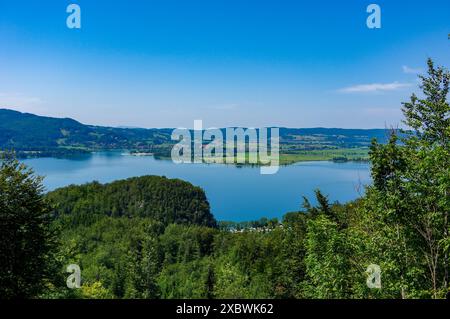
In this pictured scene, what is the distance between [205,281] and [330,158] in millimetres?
143837

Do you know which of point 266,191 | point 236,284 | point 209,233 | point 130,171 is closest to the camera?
point 236,284

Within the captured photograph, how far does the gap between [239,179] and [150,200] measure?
158ft

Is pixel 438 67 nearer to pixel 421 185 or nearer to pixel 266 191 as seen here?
pixel 421 185

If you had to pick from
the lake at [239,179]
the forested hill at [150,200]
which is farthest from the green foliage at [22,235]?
the forested hill at [150,200]

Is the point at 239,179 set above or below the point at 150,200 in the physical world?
above

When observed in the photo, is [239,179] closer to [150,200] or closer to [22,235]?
[150,200]

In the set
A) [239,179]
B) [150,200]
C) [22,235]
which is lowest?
[150,200]

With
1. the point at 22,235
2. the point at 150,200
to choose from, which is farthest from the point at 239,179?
the point at 22,235

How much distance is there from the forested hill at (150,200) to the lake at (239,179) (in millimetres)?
10674

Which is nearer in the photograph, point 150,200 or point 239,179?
point 150,200

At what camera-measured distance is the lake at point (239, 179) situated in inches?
3809

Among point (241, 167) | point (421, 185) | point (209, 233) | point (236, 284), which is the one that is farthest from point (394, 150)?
point (241, 167)

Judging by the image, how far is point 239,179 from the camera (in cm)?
13275

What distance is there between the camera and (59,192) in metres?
81.9
